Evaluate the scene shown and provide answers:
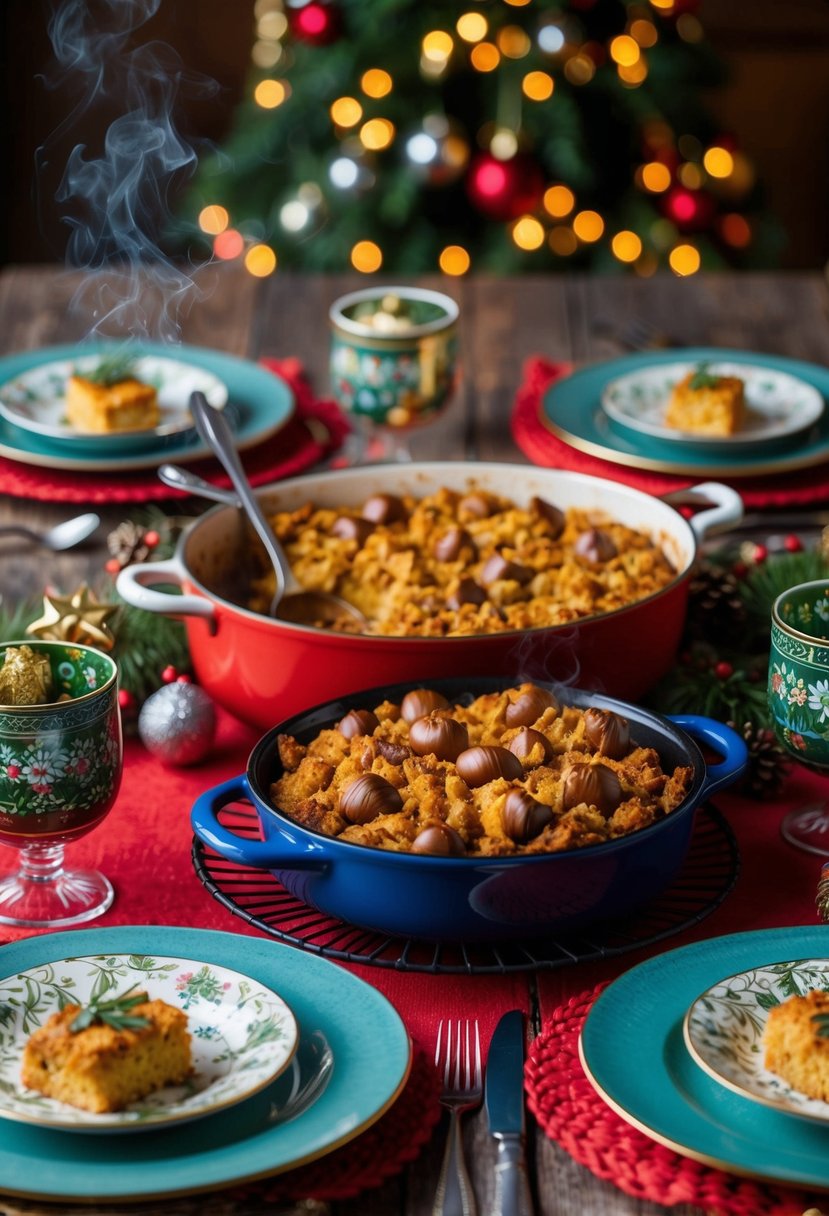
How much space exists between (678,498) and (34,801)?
0.87 metres

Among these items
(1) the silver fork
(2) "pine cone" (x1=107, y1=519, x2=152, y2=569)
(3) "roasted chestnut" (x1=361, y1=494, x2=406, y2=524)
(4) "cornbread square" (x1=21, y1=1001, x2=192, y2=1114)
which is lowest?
(1) the silver fork

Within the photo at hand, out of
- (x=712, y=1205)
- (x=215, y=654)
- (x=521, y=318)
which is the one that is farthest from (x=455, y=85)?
(x=712, y=1205)

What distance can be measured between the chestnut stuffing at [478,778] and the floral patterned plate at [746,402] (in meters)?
0.82

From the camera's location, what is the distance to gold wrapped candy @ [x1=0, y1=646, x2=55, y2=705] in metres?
1.25

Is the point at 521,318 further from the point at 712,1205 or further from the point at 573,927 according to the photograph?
the point at 712,1205

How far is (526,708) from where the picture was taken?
125 centimetres

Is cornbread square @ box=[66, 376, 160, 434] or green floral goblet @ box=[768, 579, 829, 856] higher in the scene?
cornbread square @ box=[66, 376, 160, 434]

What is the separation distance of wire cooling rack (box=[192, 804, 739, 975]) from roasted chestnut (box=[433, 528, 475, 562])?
19.7 inches

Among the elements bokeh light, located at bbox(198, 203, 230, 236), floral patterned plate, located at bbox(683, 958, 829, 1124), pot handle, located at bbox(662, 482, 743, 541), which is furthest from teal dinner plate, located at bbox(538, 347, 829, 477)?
bokeh light, located at bbox(198, 203, 230, 236)

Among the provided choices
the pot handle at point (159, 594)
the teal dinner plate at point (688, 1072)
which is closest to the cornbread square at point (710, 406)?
the pot handle at point (159, 594)

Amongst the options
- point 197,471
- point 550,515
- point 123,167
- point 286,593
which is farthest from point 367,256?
point 286,593

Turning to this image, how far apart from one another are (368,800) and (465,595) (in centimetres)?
45

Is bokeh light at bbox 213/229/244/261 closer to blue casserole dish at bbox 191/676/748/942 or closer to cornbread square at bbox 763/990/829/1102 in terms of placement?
blue casserole dish at bbox 191/676/748/942

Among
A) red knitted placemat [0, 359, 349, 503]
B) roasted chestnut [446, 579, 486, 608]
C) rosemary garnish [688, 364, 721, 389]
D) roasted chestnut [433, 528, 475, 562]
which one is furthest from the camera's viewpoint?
rosemary garnish [688, 364, 721, 389]
